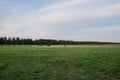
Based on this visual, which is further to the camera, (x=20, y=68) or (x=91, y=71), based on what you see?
(x=20, y=68)

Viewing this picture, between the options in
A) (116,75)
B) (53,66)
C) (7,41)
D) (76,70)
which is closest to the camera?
(116,75)

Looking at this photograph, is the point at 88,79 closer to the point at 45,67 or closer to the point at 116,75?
the point at 116,75

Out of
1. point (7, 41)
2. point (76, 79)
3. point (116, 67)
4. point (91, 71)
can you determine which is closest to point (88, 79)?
point (76, 79)

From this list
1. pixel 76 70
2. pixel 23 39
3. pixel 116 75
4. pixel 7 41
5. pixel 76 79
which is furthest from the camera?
pixel 23 39

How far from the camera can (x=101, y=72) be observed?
1720 cm

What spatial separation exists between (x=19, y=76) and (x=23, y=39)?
147 meters

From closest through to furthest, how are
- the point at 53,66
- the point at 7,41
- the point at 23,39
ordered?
the point at 53,66 → the point at 7,41 → the point at 23,39

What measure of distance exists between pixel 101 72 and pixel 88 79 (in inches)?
87.3

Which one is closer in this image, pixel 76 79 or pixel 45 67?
pixel 76 79

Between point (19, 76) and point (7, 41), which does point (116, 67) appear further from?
point (7, 41)

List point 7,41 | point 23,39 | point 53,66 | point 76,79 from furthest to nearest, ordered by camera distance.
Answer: point 23,39 < point 7,41 < point 53,66 < point 76,79

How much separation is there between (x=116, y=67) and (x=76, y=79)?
5241mm

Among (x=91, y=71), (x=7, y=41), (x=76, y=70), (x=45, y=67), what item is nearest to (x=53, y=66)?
(x=45, y=67)

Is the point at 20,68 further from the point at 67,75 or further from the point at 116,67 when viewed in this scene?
the point at 116,67
